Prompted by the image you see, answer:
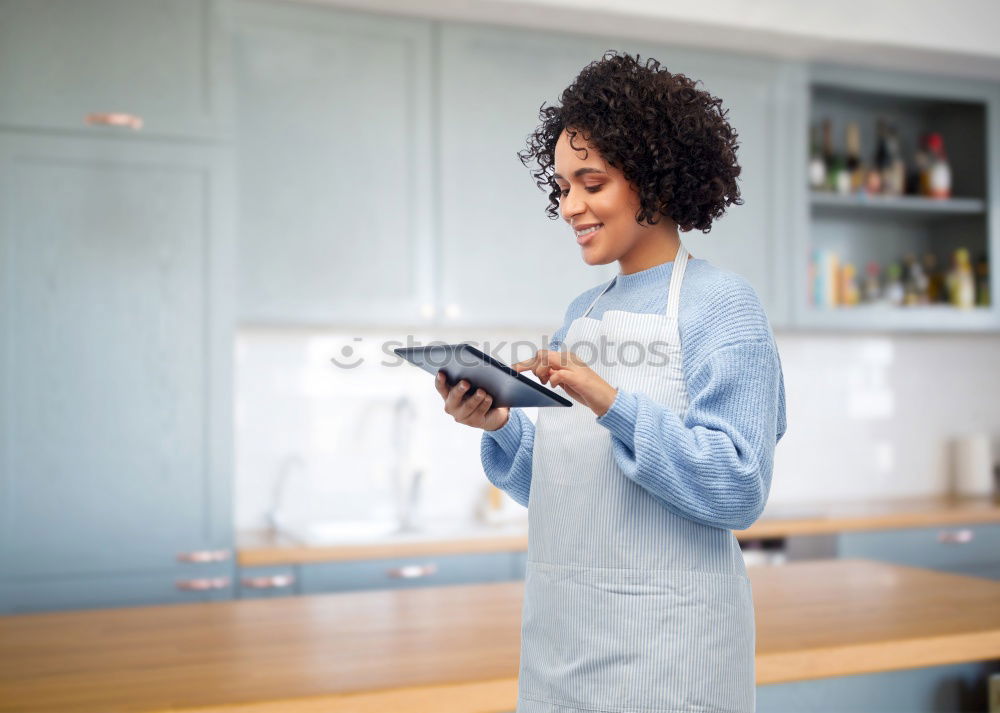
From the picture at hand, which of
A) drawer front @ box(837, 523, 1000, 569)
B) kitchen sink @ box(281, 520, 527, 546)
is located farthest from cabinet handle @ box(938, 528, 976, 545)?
kitchen sink @ box(281, 520, 527, 546)

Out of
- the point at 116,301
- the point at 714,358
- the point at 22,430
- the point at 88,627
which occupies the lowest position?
the point at 88,627

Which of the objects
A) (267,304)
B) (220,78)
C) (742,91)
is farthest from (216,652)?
(742,91)

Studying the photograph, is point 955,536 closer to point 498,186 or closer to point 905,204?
point 905,204

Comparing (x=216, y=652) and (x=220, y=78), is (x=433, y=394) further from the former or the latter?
(x=216, y=652)

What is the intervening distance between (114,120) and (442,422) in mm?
1505

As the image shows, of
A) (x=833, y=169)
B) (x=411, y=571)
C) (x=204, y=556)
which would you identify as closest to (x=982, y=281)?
(x=833, y=169)

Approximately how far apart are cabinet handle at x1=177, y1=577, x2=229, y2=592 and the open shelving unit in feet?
7.10

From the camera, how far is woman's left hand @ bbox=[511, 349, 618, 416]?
1.11 metres

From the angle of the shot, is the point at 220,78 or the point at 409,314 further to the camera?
the point at 409,314

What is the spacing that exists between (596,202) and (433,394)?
247 cm

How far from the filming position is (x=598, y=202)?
1244 millimetres

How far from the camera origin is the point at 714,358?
44.9 inches

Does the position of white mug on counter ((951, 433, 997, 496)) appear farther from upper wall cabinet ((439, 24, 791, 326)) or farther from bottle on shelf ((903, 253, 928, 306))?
upper wall cabinet ((439, 24, 791, 326))

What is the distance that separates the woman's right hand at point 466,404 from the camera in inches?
48.5
